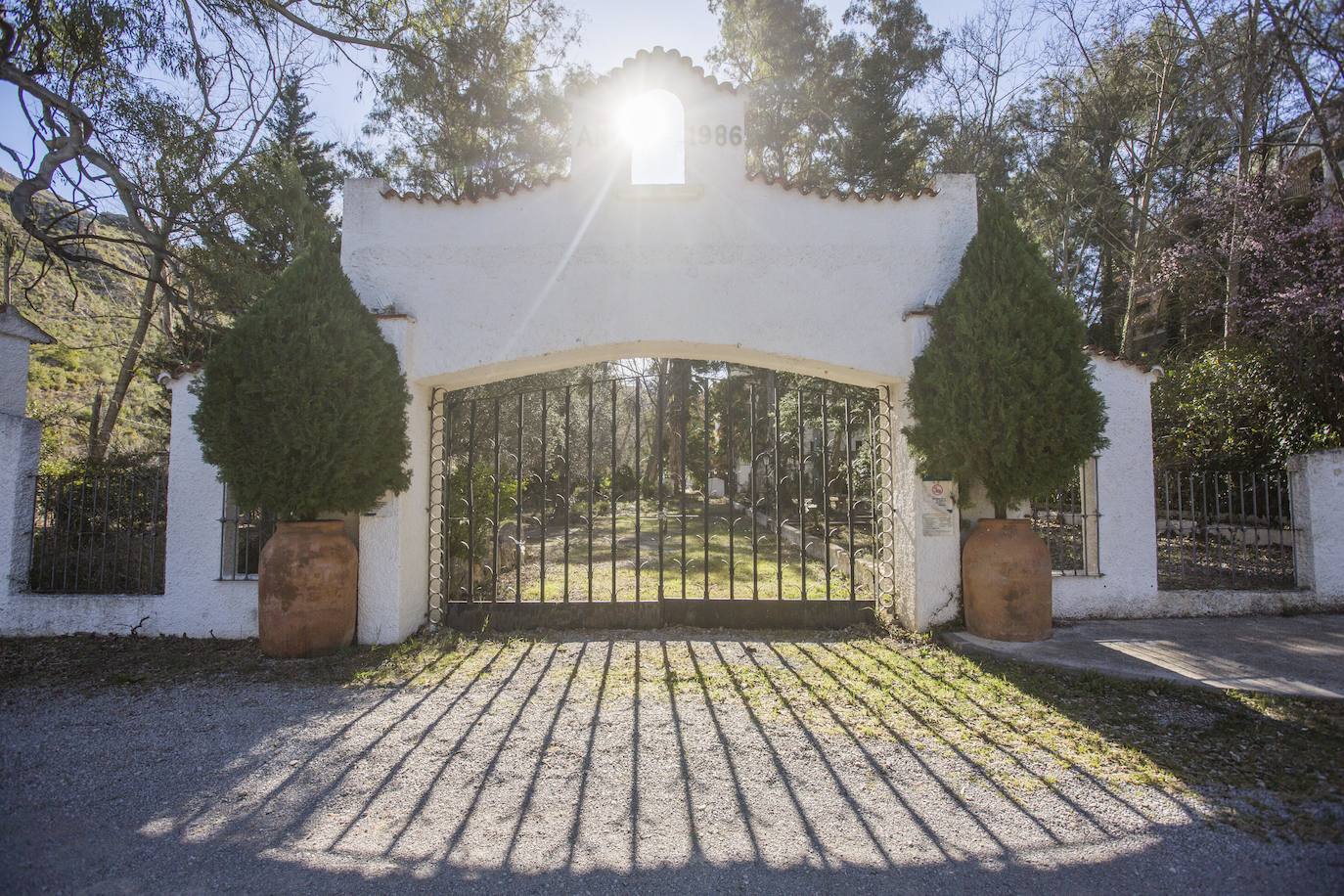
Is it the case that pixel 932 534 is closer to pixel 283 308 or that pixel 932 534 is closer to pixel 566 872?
pixel 566 872

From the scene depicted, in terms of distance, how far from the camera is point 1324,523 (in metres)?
6.46

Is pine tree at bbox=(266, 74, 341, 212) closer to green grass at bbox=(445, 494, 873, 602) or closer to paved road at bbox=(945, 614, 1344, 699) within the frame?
green grass at bbox=(445, 494, 873, 602)

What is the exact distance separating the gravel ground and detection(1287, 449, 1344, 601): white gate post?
4991 mm

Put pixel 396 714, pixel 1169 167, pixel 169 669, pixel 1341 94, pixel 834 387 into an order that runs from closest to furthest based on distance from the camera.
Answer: pixel 1341 94 < pixel 396 714 < pixel 169 669 < pixel 1169 167 < pixel 834 387

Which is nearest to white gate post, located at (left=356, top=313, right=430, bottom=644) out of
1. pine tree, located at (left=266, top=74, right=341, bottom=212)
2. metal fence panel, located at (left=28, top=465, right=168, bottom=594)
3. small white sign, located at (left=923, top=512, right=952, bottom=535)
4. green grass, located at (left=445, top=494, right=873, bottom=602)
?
green grass, located at (left=445, top=494, right=873, bottom=602)

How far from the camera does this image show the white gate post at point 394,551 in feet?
19.0

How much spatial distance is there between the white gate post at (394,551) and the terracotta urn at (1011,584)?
471 cm

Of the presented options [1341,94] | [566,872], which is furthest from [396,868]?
[1341,94]

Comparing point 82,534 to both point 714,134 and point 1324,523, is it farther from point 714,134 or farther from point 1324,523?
point 1324,523

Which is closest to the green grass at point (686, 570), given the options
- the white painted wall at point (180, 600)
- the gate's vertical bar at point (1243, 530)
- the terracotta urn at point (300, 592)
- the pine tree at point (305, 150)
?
the terracotta urn at point (300, 592)

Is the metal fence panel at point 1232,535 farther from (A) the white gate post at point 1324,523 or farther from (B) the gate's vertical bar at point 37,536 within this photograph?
(B) the gate's vertical bar at point 37,536

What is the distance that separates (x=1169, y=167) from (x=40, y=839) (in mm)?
17803

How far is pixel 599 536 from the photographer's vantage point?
1652 cm

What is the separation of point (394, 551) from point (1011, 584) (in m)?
4.95
